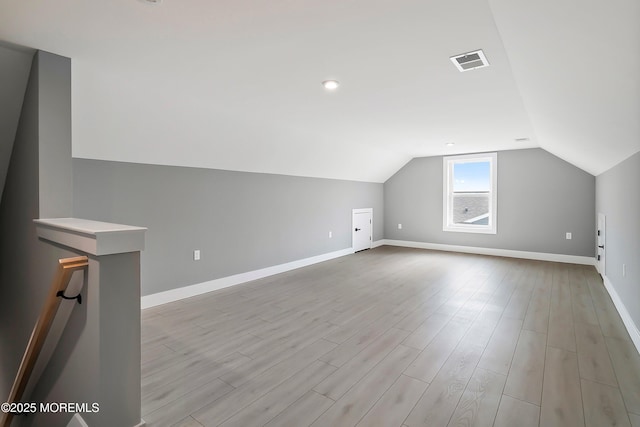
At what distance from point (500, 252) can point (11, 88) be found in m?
7.40

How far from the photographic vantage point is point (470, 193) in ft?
22.4

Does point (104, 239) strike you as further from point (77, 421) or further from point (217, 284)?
point (217, 284)

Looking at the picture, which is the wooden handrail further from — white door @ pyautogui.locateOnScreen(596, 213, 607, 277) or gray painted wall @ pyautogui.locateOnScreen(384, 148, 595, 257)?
gray painted wall @ pyautogui.locateOnScreen(384, 148, 595, 257)

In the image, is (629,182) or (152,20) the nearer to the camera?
(152,20)

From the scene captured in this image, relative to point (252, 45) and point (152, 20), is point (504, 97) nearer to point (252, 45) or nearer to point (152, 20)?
point (252, 45)

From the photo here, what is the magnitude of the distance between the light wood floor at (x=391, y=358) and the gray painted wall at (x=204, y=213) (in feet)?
1.48

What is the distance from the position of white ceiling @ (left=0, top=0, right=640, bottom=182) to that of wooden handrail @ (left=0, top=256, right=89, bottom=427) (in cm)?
134

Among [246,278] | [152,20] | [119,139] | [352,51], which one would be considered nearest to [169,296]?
[246,278]

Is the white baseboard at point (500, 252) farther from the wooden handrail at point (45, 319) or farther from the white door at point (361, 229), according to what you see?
the wooden handrail at point (45, 319)

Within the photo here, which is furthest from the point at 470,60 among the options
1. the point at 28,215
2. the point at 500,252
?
the point at 500,252

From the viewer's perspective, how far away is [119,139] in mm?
3082

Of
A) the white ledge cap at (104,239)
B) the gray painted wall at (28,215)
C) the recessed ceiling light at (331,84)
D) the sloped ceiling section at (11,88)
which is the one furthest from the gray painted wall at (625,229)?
the sloped ceiling section at (11,88)

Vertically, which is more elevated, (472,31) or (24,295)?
(472,31)

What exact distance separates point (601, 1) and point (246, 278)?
4.33 m
